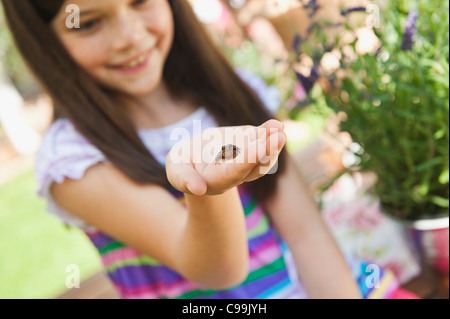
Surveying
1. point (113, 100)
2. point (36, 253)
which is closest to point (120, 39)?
point (113, 100)

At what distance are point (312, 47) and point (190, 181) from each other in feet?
1.92

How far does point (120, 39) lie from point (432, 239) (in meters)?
0.59

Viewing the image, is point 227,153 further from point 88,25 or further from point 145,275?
point 145,275

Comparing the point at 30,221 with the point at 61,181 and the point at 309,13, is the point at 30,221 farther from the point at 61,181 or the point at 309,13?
the point at 309,13

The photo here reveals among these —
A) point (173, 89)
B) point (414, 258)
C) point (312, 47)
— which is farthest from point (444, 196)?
point (173, 89)

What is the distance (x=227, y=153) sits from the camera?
1.34 ft

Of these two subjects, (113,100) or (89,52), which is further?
(113,100)

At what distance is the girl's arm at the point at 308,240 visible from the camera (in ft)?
2.62

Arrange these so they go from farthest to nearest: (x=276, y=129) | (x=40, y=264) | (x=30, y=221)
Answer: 1. (x=30, y=221)
2. (x=40, y=264)
3. (x=276, y=129)

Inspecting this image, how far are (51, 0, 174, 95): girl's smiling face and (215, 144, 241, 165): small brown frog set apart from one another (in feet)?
1.12

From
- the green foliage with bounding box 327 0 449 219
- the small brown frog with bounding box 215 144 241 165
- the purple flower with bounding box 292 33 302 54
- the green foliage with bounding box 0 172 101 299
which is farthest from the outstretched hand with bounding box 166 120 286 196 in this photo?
the green foliage with bounding box 0 172 101 299

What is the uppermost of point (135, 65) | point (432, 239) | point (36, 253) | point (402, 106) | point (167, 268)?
point (135, 65)

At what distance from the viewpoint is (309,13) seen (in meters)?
0.84

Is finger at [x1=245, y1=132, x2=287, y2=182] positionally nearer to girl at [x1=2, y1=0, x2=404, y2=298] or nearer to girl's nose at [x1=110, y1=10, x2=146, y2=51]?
girl at [x1=2, y1=0, x2=404, y2=298]
